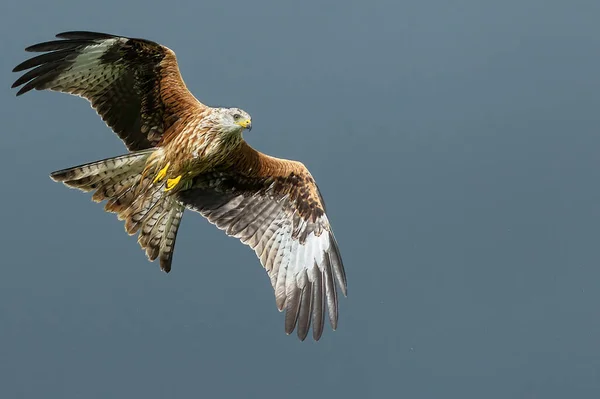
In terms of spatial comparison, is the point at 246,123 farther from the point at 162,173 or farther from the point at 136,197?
the point at 136,197

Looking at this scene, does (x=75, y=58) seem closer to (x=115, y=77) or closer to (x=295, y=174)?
(x=115, y=77)

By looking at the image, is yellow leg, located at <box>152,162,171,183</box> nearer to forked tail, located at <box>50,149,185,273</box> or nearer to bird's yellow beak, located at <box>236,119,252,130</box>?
forked tail, located at <box>50,149,185,273</box>

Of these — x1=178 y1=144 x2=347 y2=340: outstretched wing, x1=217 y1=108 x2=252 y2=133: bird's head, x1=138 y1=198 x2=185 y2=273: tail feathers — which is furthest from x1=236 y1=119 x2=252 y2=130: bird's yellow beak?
x1=138 y1=198 x2=185 y2=273: tail feathers

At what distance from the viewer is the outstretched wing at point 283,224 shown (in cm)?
980

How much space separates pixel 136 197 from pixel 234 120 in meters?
1.07

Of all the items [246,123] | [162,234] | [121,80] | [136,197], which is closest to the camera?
[246,123]

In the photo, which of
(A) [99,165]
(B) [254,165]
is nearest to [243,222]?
(B) [254,165]

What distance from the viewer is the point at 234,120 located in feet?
30.8

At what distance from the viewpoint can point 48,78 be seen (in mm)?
9570

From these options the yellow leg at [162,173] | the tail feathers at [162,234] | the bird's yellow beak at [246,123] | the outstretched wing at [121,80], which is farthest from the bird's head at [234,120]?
the tail feathers at [162,234]

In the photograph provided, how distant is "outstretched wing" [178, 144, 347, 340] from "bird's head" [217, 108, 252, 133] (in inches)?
15.1

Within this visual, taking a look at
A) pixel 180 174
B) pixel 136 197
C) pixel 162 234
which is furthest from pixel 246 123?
pixel 162 234

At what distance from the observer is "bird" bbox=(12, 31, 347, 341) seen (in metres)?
9.50

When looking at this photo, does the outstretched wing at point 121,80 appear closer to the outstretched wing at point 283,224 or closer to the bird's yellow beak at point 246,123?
the bird's yellow beak at point 246,123
